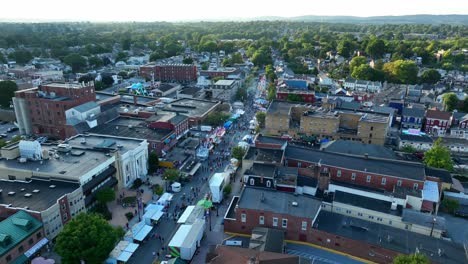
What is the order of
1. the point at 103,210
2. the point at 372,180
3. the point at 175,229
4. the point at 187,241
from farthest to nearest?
the point at 372,180 < the point at 103,210 < the point at 175,229 < the point at 187,241

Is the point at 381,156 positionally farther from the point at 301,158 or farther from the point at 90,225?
the point at 90,225

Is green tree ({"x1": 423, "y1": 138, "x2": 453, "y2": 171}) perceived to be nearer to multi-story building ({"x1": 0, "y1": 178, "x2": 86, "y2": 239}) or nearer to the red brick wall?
the red brick wall

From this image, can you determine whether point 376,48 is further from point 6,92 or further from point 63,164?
point 63,164

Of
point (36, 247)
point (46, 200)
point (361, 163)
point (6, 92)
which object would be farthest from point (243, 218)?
point (6, 92)

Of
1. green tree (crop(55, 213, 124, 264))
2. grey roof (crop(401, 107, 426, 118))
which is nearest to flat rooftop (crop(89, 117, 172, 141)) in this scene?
green tree (crop(55, 213, 124, 264))

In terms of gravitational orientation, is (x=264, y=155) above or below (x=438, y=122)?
above

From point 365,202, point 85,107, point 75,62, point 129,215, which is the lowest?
point 129,215
